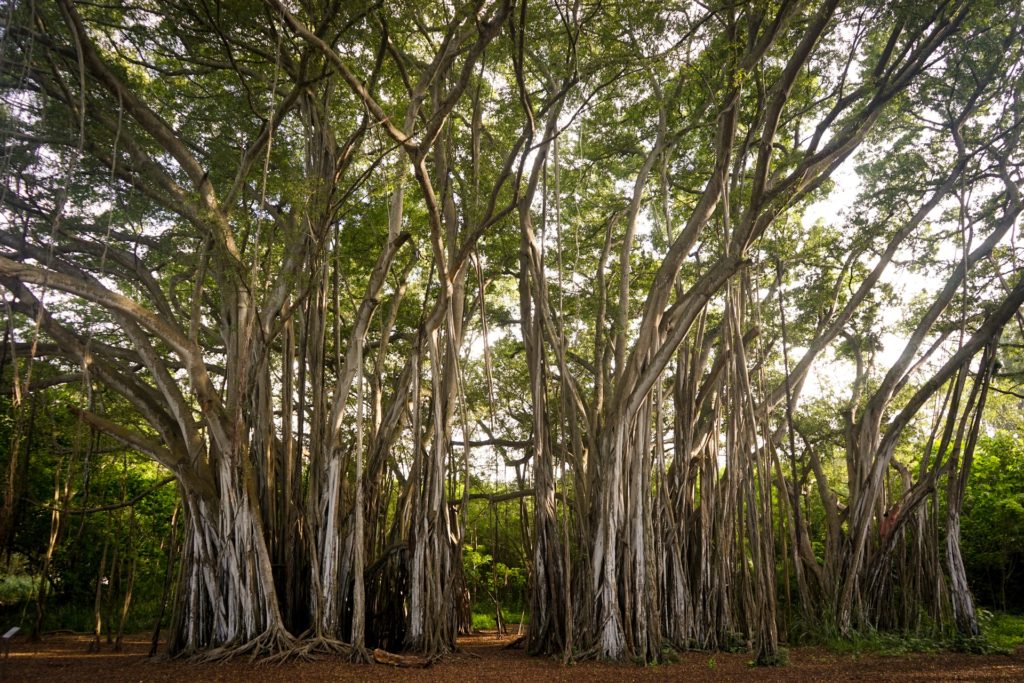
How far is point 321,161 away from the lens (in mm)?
5867

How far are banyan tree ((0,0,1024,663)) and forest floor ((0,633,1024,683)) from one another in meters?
0.22

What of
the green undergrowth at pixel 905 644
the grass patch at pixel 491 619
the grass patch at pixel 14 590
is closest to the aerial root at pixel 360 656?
the green undergrowth at pixel 905 644

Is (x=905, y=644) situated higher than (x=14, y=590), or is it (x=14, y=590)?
(x=14, y=590)

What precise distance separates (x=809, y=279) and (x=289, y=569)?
5.52m

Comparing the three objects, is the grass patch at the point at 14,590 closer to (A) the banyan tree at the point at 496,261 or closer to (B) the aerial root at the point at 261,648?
(A) the banyan tree at the point at 496,261

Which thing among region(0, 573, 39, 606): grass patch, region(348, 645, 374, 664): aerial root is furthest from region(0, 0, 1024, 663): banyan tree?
region(0, 573, 39, 606): grass patch

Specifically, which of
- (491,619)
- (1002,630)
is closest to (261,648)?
(491,619)

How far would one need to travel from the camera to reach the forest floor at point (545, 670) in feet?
14.4

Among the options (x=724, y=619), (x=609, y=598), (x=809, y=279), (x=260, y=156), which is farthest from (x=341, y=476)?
(x=809, y=279)

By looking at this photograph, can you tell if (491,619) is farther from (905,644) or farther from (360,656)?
(905,644)

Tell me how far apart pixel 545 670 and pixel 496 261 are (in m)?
3.85

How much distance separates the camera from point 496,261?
7.31 meters

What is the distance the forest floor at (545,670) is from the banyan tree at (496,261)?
0.73 ft

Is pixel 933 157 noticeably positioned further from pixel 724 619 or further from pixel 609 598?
pixel 609 598
